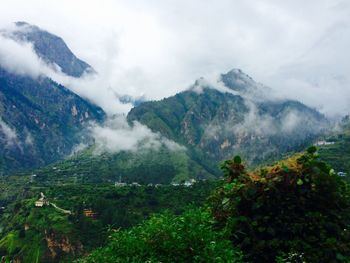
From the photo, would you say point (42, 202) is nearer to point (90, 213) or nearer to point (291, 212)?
point (90, 213)

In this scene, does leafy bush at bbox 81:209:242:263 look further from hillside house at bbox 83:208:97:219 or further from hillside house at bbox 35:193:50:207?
hillside house at bbox 35:193:50:207

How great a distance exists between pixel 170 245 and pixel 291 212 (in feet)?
15.5

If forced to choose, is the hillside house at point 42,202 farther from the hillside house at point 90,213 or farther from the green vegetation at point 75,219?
the hillside house at point 90,213

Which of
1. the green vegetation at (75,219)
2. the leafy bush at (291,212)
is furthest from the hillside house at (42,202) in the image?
the leafy bush at (291,212)

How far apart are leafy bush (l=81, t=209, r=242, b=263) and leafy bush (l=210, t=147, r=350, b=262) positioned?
1.76 m

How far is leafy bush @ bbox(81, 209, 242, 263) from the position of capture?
429 inches

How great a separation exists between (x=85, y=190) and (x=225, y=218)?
595 feet

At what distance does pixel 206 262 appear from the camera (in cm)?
1058

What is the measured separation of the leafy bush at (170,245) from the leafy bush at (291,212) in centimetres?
176

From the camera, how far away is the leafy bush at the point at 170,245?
35.7ft

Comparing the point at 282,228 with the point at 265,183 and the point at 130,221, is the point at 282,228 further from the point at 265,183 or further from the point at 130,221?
the point at 130,221

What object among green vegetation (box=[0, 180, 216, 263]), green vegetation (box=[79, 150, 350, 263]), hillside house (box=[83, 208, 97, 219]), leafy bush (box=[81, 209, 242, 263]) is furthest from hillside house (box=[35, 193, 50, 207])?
leafy bush (box=[81, 209, 242, 263])

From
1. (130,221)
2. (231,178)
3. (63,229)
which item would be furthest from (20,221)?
(231,178)

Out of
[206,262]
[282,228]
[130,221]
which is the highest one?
[282,228]
